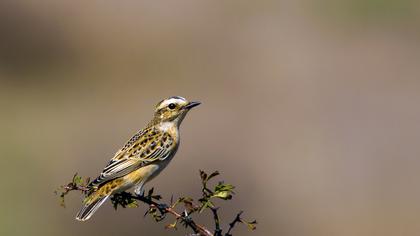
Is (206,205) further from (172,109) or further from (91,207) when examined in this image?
(172,109)

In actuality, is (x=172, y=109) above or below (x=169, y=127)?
above

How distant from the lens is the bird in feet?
28.8

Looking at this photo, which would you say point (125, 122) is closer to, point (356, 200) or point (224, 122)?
point (224, 122)

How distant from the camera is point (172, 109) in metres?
9.77

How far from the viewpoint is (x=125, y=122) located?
25641mm

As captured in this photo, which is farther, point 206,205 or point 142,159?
point 142,159

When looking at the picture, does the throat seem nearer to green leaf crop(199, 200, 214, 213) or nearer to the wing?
the wing

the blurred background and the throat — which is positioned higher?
the blurred background

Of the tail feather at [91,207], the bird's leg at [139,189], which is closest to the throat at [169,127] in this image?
the bird's leg at [139,189]

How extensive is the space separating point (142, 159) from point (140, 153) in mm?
73

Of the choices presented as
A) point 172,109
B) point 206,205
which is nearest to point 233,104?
point 172,109

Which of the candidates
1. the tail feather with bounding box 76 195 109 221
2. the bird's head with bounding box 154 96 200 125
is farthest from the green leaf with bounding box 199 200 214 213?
the bird's head with bounding box 154 96 200 125

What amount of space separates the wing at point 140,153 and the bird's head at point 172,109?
172mm

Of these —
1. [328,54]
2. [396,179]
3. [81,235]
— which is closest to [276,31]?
[328,54]
